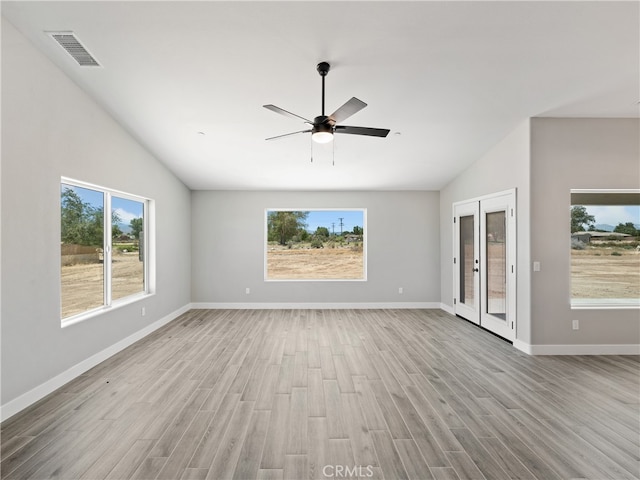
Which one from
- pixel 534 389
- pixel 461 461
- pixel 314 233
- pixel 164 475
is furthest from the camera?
pixel 314 233

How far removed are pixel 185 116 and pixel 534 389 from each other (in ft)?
16.0

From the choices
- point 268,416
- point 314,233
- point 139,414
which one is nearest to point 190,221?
point 314,233

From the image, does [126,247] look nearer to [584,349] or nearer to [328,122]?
[328,122]

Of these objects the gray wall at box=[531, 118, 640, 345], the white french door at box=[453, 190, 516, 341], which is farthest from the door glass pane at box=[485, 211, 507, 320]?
the gray wall at box=[531, 118, 640, 345]

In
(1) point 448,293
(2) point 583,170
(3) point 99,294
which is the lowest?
(1) point 448,293

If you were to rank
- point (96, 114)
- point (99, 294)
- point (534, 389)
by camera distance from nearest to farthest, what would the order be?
point (534, 389), point (96, 114), point (99, 294)

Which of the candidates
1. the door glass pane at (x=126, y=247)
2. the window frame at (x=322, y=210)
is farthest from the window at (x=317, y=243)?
the door glass pane at (x=126, y=247)

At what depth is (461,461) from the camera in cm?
200

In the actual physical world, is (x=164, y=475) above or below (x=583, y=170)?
below

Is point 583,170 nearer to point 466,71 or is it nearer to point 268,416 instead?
point 466,71

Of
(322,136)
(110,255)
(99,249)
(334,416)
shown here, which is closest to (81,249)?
(99,249)

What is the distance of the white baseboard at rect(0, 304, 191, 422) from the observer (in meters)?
2.54

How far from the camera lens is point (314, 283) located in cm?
652

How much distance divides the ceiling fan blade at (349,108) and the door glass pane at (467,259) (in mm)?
3823
